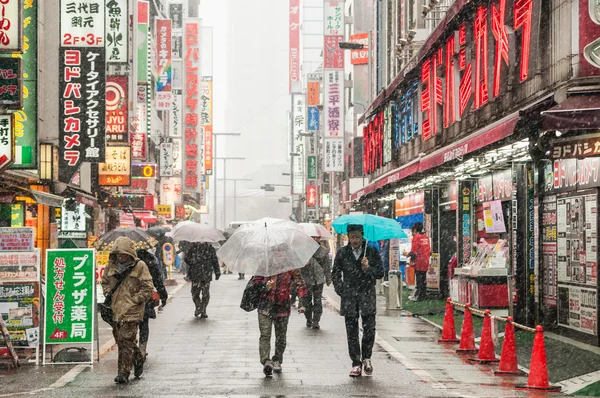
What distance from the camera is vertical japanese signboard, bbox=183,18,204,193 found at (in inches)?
2317

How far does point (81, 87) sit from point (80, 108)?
462 millimetres

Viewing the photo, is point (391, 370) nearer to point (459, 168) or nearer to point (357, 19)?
point (459, 168)

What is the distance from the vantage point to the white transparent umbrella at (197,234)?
67.6ft

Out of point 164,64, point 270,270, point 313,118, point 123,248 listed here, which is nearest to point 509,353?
point 270,270

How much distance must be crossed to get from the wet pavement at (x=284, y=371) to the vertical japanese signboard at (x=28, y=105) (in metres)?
4.02

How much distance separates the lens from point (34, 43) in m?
19.4

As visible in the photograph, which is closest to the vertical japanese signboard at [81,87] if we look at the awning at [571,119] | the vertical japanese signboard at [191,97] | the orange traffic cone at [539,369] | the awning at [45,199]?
the awning at [45,199]

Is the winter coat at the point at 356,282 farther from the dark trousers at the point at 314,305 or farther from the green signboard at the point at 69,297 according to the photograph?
the dark trousers at the point at 314,305

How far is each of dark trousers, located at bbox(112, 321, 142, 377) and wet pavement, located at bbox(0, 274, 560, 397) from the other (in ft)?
0.76

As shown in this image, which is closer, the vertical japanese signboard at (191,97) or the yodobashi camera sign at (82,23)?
the yodobashi camera sign at (82,23)

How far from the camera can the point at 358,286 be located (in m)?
12.6

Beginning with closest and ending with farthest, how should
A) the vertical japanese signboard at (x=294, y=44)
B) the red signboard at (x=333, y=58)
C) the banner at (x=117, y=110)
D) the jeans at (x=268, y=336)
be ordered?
the jeans at (x=268, y=336) < the banner at (x=117, y=110) < the red signboard at (x=333, y=58) < the vertical japanese signboard at (x=294, y=44)

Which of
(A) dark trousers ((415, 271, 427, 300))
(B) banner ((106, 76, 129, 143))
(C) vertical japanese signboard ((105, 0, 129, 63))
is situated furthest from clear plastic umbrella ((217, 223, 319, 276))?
(B) banner ((106, 76, 129, 143))

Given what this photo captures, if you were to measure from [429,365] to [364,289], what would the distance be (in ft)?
6.06
